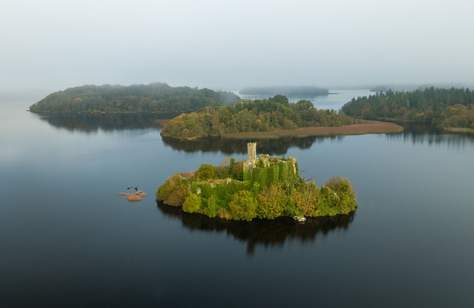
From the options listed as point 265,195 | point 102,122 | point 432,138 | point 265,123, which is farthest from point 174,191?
point 102,122

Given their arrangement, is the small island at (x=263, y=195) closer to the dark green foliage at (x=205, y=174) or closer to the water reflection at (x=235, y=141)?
the dark green foliage at (x=205, y=174)

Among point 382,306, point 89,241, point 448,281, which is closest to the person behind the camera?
point 382,306

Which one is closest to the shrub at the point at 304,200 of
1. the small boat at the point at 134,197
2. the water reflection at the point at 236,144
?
the small boat at the point at 134,197

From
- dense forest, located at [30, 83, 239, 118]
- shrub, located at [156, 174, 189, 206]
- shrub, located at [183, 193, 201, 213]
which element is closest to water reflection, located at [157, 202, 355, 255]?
shrub, located at [183, 193, 201, 213]

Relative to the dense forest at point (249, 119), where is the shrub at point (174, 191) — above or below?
below

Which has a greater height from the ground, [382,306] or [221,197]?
[221,197]

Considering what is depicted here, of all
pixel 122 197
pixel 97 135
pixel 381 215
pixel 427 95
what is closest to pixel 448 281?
pixel 381 215

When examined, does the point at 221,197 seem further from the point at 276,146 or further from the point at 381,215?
the point at 276,146
